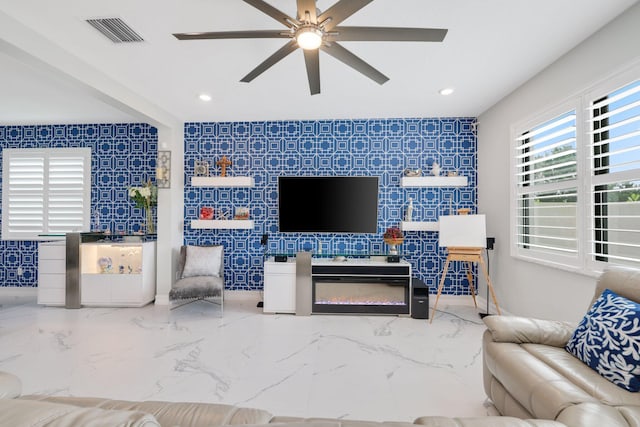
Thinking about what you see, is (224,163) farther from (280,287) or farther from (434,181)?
(434,181)

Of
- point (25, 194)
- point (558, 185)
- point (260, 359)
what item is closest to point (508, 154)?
point (558, 185)

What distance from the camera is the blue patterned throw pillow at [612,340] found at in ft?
4.61

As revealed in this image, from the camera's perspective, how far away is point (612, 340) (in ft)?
4.94

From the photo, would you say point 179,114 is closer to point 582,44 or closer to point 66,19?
point 66,19

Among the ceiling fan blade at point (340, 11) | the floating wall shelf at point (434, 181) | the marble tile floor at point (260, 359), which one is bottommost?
the marble tile floor at point (260, 359)

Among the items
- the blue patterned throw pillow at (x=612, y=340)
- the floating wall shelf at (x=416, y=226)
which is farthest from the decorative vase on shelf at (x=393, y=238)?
the blue patterned throw pillow at (x=612, y=340)

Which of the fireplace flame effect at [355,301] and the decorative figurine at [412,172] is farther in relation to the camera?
the decorative figurine at [412,172]

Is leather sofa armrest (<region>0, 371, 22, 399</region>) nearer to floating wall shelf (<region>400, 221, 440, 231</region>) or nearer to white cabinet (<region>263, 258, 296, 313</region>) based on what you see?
white cabinet (<region>263, 258, 296, 313</region>)

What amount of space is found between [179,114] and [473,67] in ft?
12.0

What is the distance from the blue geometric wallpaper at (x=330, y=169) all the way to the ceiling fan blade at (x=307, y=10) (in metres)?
2.68

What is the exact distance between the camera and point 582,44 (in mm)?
2521

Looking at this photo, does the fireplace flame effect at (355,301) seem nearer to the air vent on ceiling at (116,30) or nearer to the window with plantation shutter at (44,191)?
the air vent on ceiling at (116,30)

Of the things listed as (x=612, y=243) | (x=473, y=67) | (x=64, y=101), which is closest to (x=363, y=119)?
(x=473, y=67)

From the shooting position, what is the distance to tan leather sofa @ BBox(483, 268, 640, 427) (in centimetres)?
111
